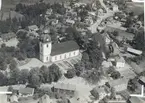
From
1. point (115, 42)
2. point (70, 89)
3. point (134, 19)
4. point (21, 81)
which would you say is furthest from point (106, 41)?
point (21, 81)

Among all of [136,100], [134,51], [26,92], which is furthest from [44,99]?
[134,51]

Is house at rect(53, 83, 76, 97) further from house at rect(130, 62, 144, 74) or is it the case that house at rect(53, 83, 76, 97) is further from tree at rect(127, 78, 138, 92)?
house at rect(130, 62, 144, 74)

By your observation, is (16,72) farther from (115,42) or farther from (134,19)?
(134,19)

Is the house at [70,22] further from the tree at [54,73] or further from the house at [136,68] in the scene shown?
the house at [136,68]

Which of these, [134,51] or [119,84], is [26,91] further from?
[134,51]

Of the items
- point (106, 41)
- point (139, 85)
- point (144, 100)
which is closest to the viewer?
point (144, 100)

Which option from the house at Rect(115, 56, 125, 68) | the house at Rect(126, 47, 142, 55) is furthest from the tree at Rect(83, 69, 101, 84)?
the house at Rect(126, 47, 142, 55)
